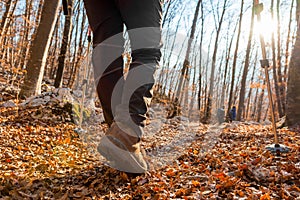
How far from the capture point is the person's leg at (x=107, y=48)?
131 cm

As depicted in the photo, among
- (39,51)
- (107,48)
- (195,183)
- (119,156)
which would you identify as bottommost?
(195,183)

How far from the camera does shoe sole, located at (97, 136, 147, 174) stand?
1.13 metres

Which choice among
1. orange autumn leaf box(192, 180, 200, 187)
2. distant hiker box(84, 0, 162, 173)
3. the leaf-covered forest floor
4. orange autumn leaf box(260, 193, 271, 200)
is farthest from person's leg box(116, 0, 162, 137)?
orange autumn leaf box(260, 193, 271, 200)

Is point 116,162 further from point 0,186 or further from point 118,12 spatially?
point 118,12

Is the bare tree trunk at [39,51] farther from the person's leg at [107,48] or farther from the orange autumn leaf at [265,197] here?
the orange autumn leaf at [265,197]

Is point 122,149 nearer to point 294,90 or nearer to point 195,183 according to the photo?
point 195,183

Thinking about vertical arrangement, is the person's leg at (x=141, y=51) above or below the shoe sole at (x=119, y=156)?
above

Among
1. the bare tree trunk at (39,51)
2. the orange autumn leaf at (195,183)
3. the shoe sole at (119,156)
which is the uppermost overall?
the bare tree trunk at (39,51)

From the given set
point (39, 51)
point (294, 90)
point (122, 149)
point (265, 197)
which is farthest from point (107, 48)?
point (294, 90)

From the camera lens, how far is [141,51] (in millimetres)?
1219

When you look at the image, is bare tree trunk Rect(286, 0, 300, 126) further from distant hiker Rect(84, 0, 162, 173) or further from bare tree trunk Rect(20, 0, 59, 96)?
bare tree trunk Rect(20, 0, 59, 96)

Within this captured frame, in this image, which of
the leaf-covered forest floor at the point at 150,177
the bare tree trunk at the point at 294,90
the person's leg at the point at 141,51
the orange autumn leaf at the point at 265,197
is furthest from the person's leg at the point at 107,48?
the bare tree trunk at the point at 294,90

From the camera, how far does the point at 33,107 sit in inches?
148

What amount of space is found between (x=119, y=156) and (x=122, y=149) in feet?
0.13
